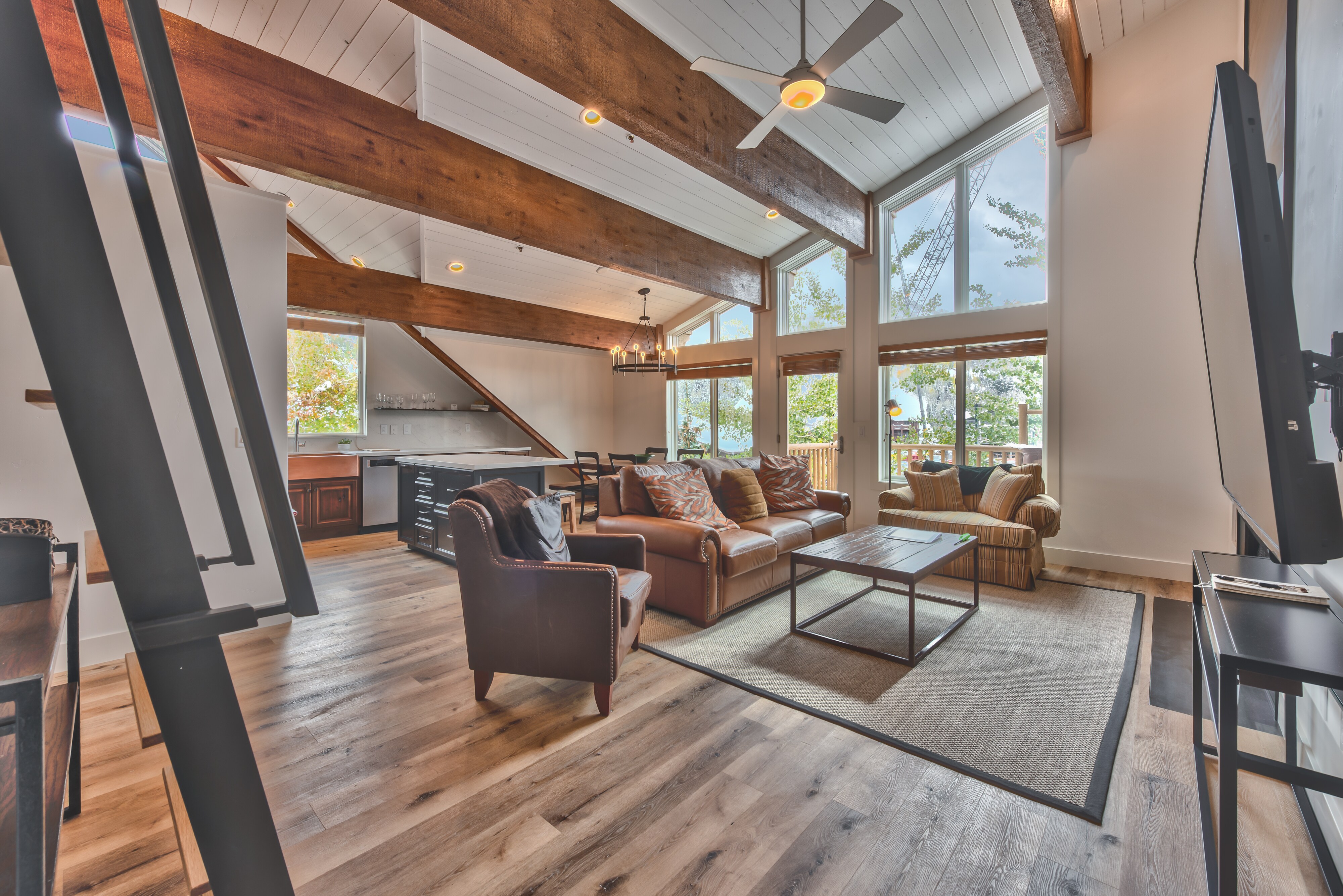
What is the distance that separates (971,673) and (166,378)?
4241 mm

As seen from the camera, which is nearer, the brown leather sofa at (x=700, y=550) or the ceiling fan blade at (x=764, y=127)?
the ceiling fan blade at (x=764, y=127)

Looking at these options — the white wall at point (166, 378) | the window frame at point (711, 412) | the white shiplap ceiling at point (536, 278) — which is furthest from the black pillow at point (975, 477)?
the white wall at point (166, 378)

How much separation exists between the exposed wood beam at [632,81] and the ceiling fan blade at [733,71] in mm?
541

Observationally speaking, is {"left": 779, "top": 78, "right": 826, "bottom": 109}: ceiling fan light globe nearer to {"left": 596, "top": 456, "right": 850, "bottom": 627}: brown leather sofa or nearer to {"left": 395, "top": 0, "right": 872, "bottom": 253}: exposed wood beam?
{"left": 395, "top": 0, "right": 872, "bottom": 253}: exposed wood beam

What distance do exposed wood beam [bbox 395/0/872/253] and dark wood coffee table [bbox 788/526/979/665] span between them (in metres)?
2.49

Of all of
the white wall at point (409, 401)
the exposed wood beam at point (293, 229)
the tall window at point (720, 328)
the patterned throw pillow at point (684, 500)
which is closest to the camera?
the patterned throw pillow at point (684, 500)

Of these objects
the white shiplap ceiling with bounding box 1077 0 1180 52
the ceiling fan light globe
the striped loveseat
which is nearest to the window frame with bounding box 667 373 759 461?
the striped loveseat

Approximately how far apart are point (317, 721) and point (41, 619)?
4.45 feet

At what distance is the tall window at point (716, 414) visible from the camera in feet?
24.2

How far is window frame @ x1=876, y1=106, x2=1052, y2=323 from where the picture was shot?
486cm

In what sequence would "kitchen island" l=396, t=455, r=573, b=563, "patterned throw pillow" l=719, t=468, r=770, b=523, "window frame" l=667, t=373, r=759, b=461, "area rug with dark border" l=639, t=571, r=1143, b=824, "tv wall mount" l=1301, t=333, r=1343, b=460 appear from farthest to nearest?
"window frame" l=667, t=373, r=759, b=461
"kitchen island" l=396, t=455, r=573, b=563
"patterned throw pillow" l=719, t=468, r=770, b=523
"area rug with dark border" l=639, t=571, r=1143, b=824
"tv wall mount" l=1301, t=333, r=1343, b=460

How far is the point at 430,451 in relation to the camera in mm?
6836

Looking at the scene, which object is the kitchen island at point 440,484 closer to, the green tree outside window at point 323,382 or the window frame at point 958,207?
the green tree outside window at point 323,382

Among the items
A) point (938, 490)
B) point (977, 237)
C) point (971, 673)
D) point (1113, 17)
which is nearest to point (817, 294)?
point (977, 237)
